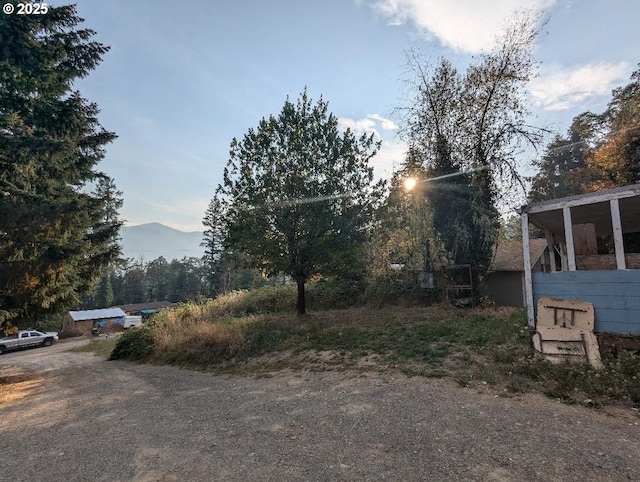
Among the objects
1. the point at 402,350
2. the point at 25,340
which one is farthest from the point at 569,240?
the point at 25,340

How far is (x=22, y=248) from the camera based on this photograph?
820 centimetres

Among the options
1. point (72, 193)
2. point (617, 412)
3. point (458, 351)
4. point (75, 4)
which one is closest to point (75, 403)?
point (72, 193)

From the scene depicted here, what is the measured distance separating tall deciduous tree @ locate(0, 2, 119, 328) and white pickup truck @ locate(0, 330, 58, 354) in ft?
79.6

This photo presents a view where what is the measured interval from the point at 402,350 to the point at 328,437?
150 inches

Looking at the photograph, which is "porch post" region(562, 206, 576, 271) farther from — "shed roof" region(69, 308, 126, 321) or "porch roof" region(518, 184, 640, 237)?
"shed roof" region(69, 308, 126, 321)

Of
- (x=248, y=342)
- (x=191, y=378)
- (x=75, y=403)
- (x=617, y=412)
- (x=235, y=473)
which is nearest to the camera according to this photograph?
(x=235, y=473)

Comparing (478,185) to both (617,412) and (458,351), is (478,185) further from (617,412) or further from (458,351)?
(617,412)

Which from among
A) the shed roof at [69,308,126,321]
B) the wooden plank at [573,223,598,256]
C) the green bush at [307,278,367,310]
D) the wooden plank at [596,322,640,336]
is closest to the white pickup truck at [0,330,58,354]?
the shed roof at [69,308,126,321]

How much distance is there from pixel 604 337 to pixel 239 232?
9.60m

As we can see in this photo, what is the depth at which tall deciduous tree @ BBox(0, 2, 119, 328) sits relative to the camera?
299 inches

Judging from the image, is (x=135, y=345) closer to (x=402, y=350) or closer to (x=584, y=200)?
(x=402, y=350)

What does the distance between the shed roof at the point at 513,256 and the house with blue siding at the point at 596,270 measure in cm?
999

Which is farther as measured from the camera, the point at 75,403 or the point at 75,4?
the point at 75,4

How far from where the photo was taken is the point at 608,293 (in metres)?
5.81
